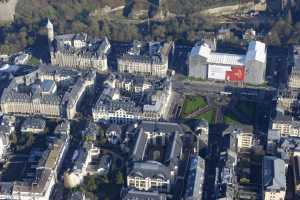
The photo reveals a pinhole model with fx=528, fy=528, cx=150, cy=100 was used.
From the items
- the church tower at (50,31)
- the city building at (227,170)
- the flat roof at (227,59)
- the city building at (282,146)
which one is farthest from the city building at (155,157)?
the church tower at (50,31)

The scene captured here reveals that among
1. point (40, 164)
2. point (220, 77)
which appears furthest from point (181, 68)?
point (40, 164)

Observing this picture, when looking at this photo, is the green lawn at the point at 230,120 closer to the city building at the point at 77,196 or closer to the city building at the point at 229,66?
the city building at the point at 229,66

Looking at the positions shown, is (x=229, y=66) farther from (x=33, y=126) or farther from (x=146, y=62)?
(x=33, y=126)

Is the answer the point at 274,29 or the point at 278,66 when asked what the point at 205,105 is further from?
the point at 274,29

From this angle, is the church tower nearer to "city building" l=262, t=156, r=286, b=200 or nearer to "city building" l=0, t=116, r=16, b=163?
"city building" l=0, t=116, r=16, b=163

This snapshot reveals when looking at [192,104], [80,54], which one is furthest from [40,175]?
[80,54]

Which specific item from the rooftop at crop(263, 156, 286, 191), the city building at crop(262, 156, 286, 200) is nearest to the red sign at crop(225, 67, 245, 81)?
the rooftop at crop(263, 156, 286, 191)
